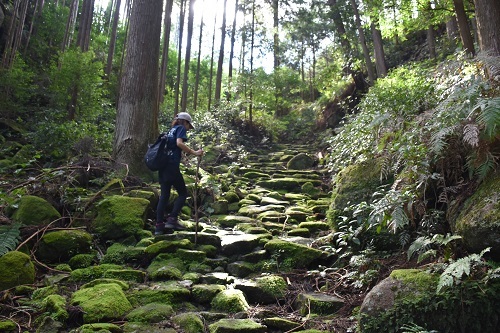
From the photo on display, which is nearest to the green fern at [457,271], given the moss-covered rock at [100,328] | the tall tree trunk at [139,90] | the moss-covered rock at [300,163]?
the moss-covered rock at [100,328]

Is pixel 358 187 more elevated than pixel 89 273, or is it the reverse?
pixel 358 187

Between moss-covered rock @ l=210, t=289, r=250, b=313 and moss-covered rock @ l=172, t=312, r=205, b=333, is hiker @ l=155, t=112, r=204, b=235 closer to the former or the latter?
moss-covered rock @ l=210, t=289, r=250, b=313

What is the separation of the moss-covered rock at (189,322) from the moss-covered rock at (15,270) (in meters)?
1.62

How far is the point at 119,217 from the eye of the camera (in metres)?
5.28

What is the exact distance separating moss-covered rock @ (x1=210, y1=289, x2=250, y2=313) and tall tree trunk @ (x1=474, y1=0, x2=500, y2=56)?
5.13 m

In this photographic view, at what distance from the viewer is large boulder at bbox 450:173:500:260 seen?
295cm

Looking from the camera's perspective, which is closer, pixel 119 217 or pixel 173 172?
pixel 119 217

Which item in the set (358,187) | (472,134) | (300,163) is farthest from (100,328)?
(300,163)

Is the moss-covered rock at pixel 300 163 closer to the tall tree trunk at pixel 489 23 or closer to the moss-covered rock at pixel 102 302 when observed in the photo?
the tall tree trunk at pixel 489 23

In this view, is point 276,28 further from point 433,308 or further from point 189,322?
point 433,308

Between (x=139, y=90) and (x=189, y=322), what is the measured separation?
555 centimetres

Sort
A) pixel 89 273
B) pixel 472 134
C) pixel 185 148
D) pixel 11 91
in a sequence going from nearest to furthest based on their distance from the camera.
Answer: pixel 472 134, pixel 89 273, pixel 185 148, pixel 11 91

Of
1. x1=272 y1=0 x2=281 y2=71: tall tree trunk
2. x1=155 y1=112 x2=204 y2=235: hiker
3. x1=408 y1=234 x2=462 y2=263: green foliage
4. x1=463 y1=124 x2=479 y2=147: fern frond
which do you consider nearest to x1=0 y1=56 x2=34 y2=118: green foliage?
x1=155 y1=112 x2=204 y2=235: hiker

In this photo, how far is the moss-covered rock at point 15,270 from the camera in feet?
11.8
